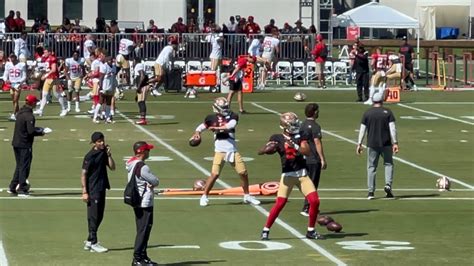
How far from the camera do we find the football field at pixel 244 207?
17.2 metres

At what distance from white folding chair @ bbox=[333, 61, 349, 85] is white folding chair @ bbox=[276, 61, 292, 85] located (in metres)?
1.82

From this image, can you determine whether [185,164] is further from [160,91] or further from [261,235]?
[160,91]

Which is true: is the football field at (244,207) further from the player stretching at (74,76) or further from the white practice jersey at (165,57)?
the white practice jersey at (165,57)

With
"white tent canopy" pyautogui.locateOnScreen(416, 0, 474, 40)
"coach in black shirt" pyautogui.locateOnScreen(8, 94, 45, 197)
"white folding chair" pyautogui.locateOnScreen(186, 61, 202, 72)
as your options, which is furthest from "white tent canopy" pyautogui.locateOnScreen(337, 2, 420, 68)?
"coach in black shirt" pyautogui.locateOnScreen(8, 94, 45, 197)

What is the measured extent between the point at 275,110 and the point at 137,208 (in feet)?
81.2

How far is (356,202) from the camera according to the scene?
2223 cm

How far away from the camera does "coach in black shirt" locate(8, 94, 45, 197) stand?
22.4 m

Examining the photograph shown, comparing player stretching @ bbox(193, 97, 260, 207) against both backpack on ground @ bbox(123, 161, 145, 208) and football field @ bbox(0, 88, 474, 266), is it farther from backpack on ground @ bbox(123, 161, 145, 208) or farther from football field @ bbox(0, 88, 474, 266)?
backpack on ground @ bbox(123, 161, 145, 208)

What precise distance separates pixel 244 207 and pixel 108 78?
14.6 metres

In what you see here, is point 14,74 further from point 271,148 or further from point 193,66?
point 271,148

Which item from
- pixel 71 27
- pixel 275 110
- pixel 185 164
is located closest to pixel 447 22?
pixel 71 27

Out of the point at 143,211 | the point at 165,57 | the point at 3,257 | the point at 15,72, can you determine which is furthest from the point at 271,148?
the point at 165,57

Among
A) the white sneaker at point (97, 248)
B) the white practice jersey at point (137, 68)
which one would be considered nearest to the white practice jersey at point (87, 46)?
the white practice jersey at point (137, 68)

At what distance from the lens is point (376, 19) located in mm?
61406
